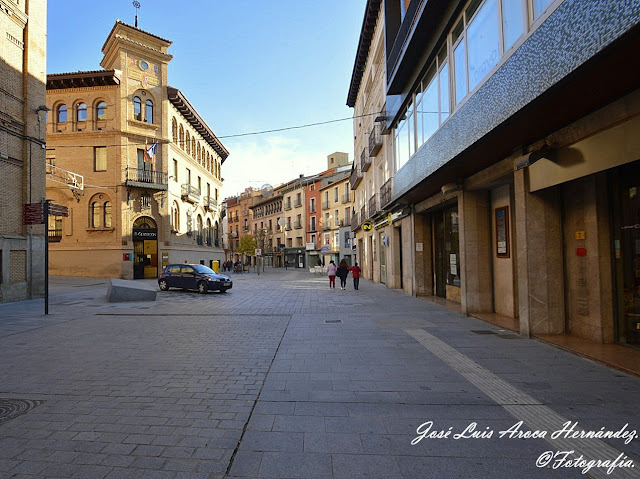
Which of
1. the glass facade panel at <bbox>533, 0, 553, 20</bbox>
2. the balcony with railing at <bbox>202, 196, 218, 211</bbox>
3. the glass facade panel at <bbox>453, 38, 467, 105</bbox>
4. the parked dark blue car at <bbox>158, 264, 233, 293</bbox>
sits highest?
the balcony with railing at <bbox>202, 196, 218, 211</bbox>

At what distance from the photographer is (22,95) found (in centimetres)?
1562

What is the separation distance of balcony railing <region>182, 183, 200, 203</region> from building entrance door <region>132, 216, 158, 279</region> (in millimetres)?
4995

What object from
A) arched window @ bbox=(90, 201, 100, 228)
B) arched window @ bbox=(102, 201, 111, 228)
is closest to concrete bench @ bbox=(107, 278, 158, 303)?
arched window @ bbox=(102, 201, 111, 228)

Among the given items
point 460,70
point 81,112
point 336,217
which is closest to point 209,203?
point 81,112

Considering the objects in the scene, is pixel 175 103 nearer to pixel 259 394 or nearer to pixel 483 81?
pixel 483 81

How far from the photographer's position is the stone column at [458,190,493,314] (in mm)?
10188

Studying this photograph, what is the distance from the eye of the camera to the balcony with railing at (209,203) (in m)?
41.3

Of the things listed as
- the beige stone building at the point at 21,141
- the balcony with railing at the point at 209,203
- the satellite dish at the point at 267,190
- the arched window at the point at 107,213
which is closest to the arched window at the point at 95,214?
the arched window at the point at 107,213

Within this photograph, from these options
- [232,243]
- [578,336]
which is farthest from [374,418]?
[232,243]

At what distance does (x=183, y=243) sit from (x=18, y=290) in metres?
20.1

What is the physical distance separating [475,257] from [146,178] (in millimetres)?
26625

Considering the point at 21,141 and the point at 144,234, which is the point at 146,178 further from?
the point at 21,141

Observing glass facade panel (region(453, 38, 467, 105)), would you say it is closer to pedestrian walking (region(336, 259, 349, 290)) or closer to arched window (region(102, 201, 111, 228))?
pedestrian walking (region(336, 259, 349, 290))

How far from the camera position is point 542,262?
7324 mm
